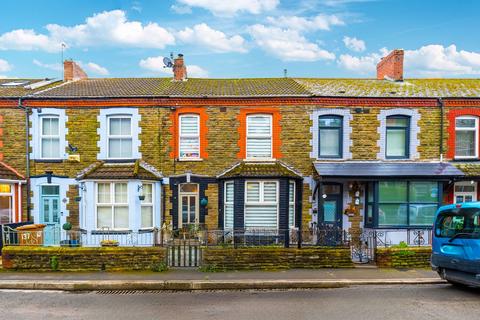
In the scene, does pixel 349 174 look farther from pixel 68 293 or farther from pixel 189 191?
pixel 68 293

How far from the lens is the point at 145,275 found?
10664 mm

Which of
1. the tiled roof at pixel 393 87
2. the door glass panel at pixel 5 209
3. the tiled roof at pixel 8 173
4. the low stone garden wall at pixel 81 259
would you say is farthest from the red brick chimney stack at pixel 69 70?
the tiled roof at pixel 393 87

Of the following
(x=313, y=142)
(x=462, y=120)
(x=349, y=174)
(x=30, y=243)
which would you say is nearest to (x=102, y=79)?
(x=30, y=243)

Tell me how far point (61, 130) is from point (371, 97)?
43.3ft

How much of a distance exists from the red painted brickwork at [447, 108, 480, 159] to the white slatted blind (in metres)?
9.37

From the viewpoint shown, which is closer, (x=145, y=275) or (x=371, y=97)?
(x=145, y=275)

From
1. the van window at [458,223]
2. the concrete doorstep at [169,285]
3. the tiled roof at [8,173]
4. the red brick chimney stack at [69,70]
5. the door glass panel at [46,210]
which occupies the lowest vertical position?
the concrete doorstep at [169,285]

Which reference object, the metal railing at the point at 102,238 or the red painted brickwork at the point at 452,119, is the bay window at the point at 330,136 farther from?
the metal railing at the point at 102,238

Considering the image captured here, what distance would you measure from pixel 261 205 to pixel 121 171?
5891 mm

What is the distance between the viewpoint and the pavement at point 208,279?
9906mm

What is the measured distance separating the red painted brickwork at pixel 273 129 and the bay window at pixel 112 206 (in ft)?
16.6

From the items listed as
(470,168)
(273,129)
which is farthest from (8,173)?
(470,168)

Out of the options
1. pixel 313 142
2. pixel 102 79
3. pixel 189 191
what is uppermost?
pixel 102 79

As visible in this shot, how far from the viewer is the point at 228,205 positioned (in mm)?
15273
